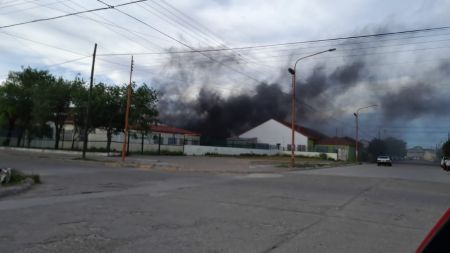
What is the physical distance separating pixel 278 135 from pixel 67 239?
7933 centimetres

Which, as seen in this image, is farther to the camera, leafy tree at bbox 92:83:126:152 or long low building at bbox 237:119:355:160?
long low building at bbox 237:119:355:160

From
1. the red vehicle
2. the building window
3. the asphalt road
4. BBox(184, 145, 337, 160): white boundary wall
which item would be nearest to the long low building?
BBox(184, 145, 337, 160): white boundary wall

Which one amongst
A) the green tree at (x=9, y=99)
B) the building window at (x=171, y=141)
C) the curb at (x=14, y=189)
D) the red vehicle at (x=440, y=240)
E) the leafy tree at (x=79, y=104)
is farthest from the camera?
the building window at (x=171, y=141)

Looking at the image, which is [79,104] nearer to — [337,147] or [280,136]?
[280,136]

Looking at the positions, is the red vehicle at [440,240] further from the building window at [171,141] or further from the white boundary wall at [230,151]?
the building window at [171,141]

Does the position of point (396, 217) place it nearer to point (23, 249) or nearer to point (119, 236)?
point (119, 236)

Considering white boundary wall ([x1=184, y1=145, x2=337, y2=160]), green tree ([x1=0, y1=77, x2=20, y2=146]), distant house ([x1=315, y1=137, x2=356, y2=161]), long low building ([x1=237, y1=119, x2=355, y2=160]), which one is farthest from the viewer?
long low building ([x1=237, y1=119, x2=355, y2=160])

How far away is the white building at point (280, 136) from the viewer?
270ft

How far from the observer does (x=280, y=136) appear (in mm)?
84188

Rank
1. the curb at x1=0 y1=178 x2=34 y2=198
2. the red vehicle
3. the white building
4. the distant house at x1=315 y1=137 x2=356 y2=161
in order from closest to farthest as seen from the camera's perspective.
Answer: the red vehicle < the curb at x1=0 y1=178 x2=34 y2=198 < the distant house at x1=315 y1=137 x2=356 y2=161 < the white building

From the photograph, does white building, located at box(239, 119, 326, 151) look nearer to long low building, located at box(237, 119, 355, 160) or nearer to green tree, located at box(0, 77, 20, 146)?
long low building, located at box(237, 119, 355, 160)

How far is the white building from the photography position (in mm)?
82312

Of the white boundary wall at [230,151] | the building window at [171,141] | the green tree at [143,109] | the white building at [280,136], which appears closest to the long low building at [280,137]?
the white building at [280,136]

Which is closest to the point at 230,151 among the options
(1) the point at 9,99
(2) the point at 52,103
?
(2) the point at 52,103
